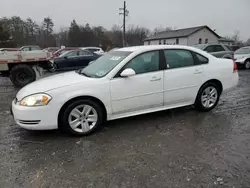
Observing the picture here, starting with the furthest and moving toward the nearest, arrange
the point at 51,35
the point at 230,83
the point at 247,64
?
the point at 51,35, the point at 247,64, the point at 230,83

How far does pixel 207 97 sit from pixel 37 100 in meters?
3.58

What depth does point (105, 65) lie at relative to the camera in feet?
13.1

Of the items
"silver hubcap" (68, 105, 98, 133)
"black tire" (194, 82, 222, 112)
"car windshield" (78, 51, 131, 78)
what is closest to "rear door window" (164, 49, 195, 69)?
"black tire" (194, 82, 222, 112)

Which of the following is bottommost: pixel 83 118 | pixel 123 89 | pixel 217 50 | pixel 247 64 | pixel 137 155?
pixel 137 155

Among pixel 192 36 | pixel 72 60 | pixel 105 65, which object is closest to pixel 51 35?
pixel 192 36

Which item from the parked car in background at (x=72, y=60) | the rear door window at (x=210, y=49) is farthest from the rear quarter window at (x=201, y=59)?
the parked car in background at (x=72, y=60)

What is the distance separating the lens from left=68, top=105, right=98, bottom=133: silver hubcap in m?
3.43

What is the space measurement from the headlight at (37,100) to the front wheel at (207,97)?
316 centimetres

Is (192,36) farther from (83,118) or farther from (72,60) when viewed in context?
(83,118)

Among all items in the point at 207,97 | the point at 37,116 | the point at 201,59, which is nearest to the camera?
the point at 37,116

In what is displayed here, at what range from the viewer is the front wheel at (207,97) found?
4.46 meters

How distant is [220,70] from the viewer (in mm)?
4551

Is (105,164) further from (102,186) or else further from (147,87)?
(147,87)

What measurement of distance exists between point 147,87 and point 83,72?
1394 millimetres
